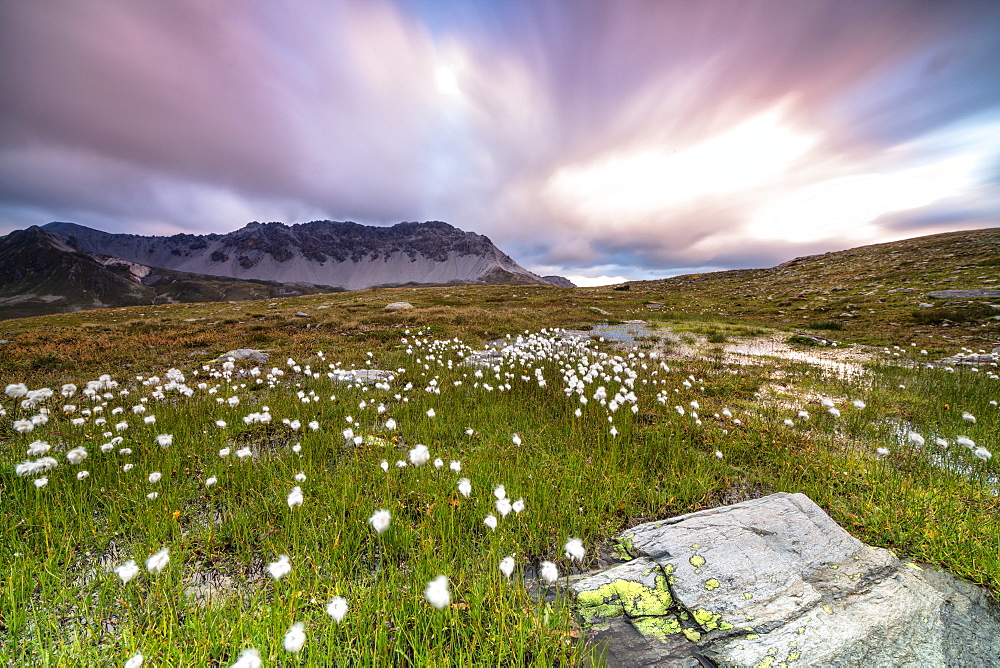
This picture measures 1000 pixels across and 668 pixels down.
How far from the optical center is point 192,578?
116 inches

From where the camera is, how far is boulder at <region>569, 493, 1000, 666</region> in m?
2.13

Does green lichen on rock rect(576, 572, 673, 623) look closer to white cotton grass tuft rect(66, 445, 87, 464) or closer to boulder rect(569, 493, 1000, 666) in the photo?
boulder rect(569, 493, 1000, 666)

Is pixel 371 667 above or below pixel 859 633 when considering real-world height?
below

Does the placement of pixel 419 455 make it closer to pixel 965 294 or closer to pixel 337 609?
pixel 337 609

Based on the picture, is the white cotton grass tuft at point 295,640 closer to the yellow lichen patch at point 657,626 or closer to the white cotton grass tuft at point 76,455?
the yellow lichen patch at point 657,626

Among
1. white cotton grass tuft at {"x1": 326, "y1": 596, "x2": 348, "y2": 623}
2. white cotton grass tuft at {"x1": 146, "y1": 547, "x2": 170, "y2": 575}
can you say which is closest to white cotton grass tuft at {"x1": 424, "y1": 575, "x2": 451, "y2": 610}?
white cotton grass tuft at {"x1": 326, "y1": 596, "x2": 348, "y2": 623}

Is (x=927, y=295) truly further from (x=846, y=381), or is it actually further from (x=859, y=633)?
(x=859, y=633)

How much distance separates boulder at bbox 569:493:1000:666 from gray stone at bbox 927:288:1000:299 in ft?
122

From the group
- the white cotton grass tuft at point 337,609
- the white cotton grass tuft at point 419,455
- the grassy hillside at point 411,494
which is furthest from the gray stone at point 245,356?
the white cotton grass tuft at point 337,609

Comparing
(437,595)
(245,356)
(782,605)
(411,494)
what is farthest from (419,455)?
(245,356)

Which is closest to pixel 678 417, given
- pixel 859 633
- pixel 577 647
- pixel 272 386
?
pixel 859 633

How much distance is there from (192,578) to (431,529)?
6.76 ft

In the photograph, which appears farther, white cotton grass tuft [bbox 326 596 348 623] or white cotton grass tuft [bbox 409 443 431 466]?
white cotton grass tuft [bbox 409 443 431 466]

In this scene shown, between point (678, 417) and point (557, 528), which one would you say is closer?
point (557, 528)
